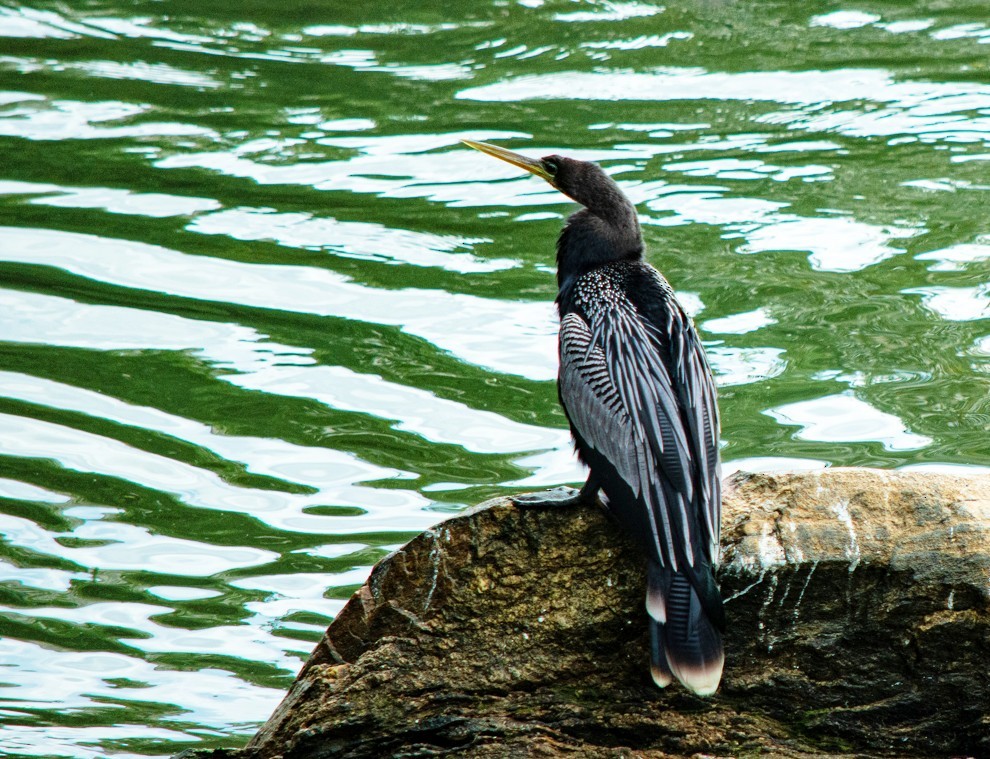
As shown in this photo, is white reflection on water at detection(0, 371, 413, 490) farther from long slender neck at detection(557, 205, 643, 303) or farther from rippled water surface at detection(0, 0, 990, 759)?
long slender neck at detection(557, 205, 643, 303)

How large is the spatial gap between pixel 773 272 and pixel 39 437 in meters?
5.29

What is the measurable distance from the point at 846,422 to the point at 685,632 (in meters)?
4.64

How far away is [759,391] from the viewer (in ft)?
30.5

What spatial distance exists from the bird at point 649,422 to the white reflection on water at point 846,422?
115 inches

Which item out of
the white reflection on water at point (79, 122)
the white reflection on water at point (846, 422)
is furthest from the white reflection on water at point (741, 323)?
the white reflection on water at point (79, 122)

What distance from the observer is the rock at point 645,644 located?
4.77 m

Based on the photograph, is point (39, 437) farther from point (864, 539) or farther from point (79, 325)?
point (864, 539)

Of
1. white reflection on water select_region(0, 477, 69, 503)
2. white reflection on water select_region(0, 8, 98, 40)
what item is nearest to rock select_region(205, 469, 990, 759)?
white reflection on water select_region(0, 477, 69, 503)

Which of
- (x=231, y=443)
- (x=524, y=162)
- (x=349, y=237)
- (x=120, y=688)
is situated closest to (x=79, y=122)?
(x=349, y=237)

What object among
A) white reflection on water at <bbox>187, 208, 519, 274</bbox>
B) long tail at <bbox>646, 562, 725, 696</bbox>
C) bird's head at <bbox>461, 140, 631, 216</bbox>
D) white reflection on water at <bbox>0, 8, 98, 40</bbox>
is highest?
white reflection on water at <bbox>0, 8, 98, 40</bbox>

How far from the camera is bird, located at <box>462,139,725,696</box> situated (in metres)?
4.70

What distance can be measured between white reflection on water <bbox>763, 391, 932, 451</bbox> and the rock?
3.78 m

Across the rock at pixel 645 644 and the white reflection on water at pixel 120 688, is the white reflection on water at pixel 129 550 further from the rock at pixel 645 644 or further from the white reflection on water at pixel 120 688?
the rock at pixel 645 644

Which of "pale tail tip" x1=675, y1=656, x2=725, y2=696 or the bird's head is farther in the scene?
the bird's head
